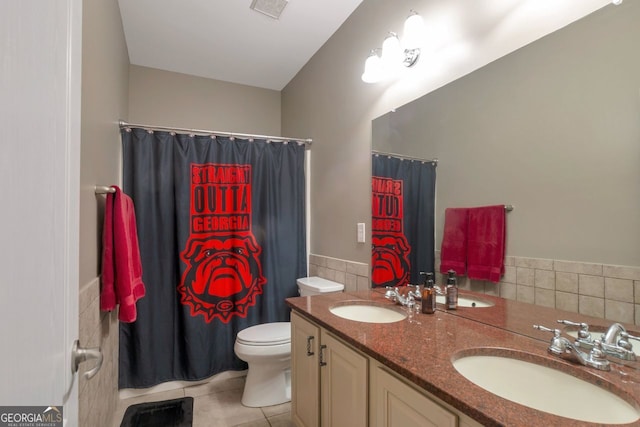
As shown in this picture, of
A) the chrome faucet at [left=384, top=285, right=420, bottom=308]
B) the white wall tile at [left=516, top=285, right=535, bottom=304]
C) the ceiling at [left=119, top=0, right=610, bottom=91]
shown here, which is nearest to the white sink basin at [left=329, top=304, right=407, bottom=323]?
the chrome faucet at [left=384, top=285, right=420, bottom=308]

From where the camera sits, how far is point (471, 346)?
0.98 meters

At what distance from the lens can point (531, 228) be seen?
1112 mm

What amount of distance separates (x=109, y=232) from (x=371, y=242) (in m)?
1.41

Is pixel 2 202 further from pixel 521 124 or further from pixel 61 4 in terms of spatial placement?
pixel 521 124

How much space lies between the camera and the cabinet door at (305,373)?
1.42 metres

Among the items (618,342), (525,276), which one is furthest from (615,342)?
(525,276)

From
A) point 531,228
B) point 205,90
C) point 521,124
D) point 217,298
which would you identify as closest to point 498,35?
point 521,124

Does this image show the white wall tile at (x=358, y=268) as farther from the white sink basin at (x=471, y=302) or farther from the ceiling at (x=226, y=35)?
the ceiling at (x=226, y=35)

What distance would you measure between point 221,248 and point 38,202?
209 centimetres

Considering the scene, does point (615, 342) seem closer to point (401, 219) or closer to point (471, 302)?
point (471, 302)

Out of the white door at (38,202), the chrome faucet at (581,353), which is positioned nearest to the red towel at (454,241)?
the chrome faucet at (581,353)

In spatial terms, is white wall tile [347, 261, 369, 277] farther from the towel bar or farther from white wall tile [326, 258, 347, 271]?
the towel bar

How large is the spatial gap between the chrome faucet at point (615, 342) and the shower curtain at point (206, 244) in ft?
6.79

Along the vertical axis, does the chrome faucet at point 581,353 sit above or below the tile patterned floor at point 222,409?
above
